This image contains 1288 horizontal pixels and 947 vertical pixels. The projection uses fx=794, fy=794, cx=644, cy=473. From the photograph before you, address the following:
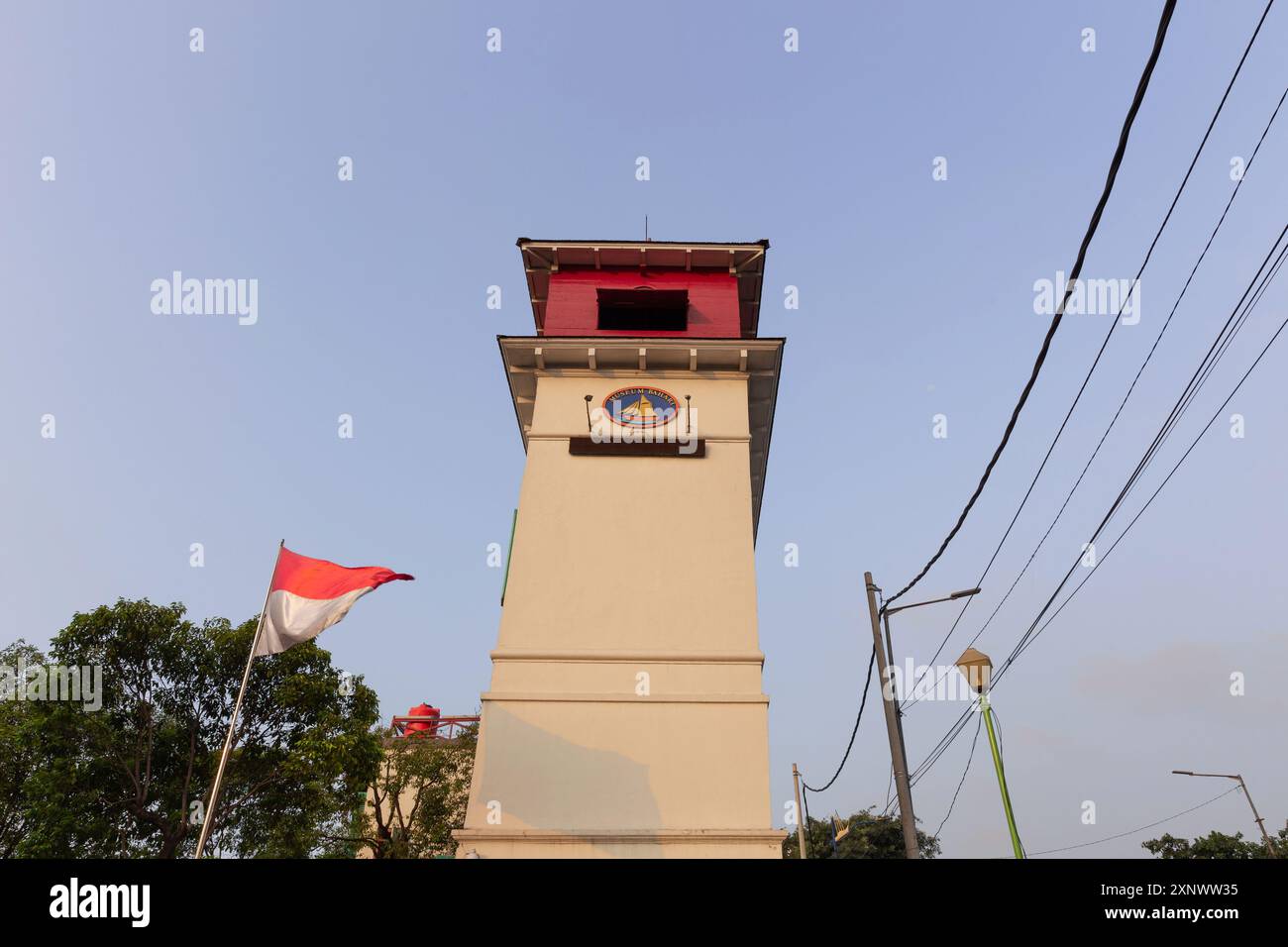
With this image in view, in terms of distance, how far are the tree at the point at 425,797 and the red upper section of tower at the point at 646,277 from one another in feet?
64.8

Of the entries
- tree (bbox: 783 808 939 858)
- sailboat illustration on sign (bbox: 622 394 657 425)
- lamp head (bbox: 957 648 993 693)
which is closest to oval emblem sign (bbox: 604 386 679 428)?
sailboat illustration on sign (bbox: 622 394 657 425)

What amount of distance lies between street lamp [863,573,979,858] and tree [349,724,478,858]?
20.9 meters

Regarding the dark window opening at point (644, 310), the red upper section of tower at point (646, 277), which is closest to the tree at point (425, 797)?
the dark window opening at point (644, 310)

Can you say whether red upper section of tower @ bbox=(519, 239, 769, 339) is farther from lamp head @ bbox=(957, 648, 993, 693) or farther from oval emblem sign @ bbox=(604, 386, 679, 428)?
lamp head @ bbox=(957, 648, 993, 693)

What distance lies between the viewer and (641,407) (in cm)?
2084

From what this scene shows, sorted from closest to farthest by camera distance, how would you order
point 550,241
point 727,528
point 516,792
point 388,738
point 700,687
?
point 516,792 < point 700,687 < point 727,528 < point 550,241 < point 388,738

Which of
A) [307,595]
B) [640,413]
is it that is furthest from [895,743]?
[307,595]

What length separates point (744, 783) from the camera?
15.4 metres

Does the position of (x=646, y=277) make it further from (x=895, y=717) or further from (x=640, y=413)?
(x=895, y=717)

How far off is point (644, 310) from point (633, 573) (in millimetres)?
9431

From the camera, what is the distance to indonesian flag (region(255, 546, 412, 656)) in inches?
545
